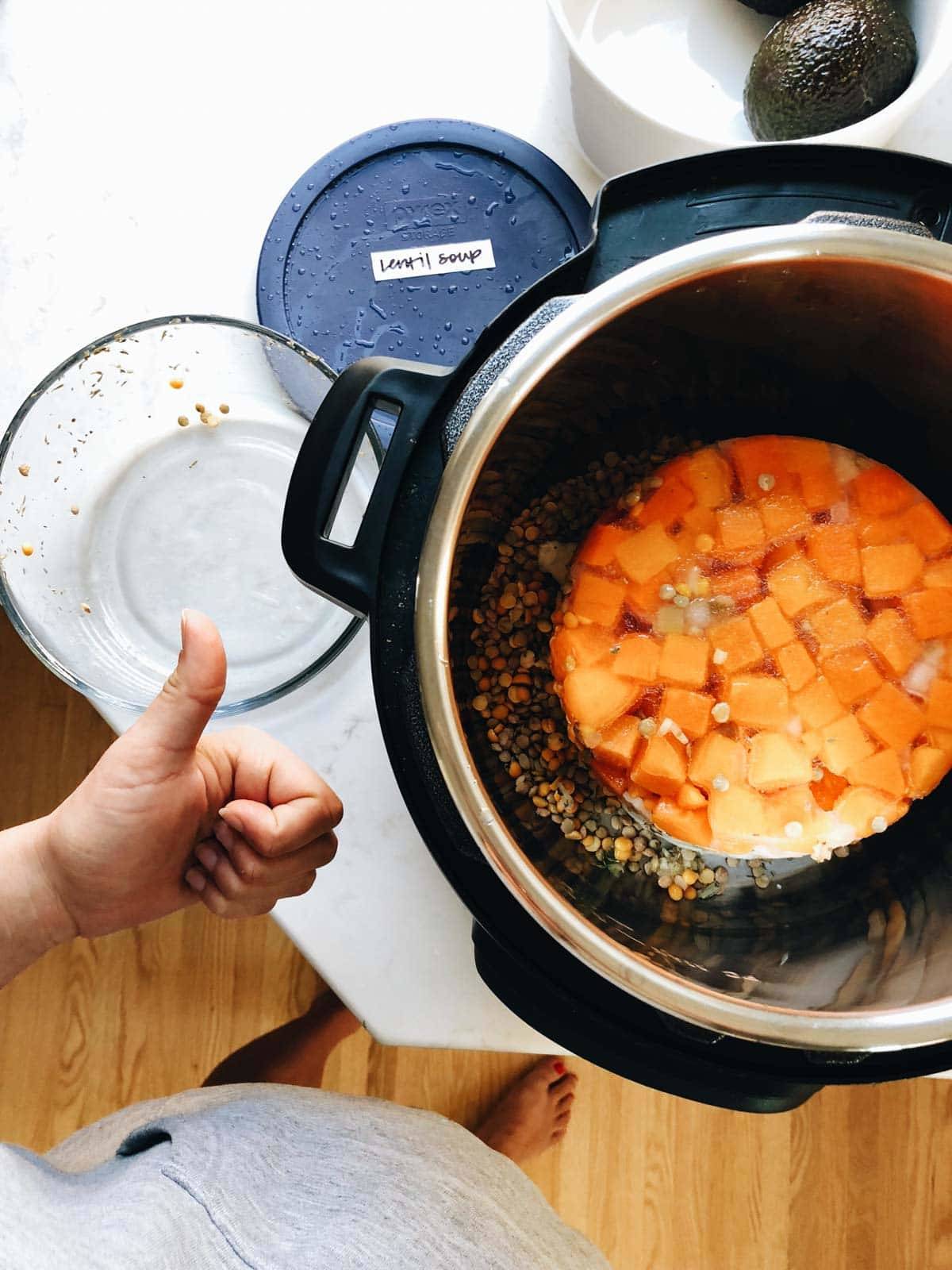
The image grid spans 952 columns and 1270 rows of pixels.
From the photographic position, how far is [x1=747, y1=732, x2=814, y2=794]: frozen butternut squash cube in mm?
649

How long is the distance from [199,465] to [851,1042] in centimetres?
62

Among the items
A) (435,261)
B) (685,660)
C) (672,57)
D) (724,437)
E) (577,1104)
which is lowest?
(577,1104)

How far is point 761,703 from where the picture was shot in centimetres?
66

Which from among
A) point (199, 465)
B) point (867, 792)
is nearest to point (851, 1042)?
point (867, 792)

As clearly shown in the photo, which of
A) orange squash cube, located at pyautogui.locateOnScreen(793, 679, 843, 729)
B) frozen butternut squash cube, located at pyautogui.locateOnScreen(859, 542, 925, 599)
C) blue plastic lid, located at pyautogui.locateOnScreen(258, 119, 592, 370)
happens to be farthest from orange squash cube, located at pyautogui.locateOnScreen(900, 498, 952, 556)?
blue plastic lid, located at pyautogui.locateOnScreen(258, 119, 592, 370)

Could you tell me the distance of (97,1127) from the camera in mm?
1008

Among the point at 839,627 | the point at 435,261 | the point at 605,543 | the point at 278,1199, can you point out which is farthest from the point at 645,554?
the point at 278,1199

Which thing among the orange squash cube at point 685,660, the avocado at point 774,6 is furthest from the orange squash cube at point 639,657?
the avocado at point 774,6

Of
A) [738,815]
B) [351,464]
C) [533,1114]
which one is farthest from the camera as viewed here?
[533,1114]

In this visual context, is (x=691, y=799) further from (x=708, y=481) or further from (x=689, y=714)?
(x=708, y=481)

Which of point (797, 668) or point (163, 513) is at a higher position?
point (163, 513)

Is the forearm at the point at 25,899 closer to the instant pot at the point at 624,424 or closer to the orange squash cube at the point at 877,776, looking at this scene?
the instant pot at the point at 624,424

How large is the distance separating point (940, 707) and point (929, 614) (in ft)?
0.21

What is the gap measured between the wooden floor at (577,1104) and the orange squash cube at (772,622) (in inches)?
33.6
